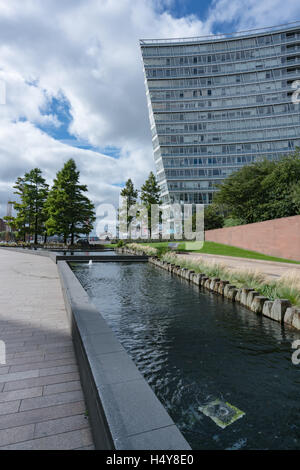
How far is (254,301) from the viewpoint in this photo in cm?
733

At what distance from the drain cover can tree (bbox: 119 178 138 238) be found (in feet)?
161

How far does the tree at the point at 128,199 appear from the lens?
5191cm

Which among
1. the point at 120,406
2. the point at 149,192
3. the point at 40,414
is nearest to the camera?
the point at 120,406

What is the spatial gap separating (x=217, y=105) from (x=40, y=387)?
85.1 m

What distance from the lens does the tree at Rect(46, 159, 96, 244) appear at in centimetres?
3762

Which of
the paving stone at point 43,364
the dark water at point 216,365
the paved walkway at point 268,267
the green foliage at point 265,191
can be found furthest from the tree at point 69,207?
the paving stone at point 43,364

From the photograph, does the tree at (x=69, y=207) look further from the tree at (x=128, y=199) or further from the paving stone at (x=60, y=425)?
the paving stone at (x=60, y=425)

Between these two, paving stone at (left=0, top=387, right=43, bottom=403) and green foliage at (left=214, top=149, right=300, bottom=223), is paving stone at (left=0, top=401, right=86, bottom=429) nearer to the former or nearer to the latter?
paving stone at (left=0, top=387, right=43, bottom=403)

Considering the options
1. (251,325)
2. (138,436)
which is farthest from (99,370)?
(251,325)

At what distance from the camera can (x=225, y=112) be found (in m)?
74.6

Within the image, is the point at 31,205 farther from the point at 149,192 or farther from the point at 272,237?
the point at 272,237

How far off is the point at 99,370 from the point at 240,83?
89206mm

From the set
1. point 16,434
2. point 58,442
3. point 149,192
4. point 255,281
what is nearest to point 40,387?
point 16,434

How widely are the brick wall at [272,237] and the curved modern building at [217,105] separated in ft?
147
